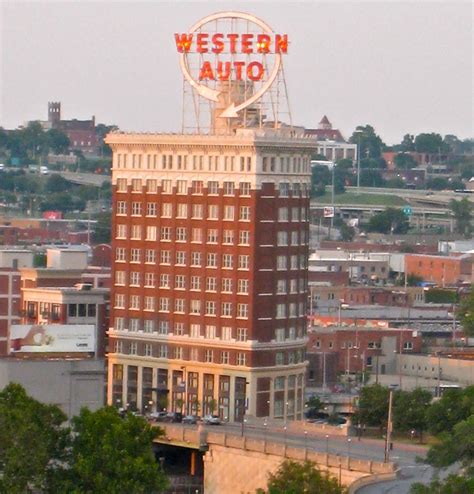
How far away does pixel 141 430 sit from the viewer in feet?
368

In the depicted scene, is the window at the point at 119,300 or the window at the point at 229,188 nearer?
the window at the point at 229,188

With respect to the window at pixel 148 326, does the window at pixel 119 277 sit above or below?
above

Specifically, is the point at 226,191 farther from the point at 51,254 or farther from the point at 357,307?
the point at 357,307

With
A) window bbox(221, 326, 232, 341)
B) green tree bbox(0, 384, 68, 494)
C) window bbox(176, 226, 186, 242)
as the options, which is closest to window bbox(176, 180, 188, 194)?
window bbox(176, 226, 186, 242)

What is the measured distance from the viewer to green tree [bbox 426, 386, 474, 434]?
120 metres

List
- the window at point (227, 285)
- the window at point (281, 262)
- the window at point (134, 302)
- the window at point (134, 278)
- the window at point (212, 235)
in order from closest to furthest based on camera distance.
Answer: the window at point (281, 262) → the window at point (227, 285) → the window at point (212, 235) → the window at point (134, 302) → the window at point (134, 278)

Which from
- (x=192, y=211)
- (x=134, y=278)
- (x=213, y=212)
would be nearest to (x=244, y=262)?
(x=213, y=212)

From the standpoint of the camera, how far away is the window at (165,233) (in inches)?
5610

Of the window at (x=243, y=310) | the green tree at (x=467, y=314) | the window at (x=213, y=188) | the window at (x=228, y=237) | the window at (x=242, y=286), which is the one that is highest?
the window at (x=213, y=188)

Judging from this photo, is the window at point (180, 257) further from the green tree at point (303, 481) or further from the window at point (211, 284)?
the green tree at point (303, 481)

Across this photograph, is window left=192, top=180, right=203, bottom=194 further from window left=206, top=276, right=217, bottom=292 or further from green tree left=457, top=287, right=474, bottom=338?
green tree left=457, top=287, right=474, bottom=338

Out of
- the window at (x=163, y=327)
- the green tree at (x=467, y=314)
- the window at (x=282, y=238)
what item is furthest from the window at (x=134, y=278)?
the green tree at (x=467, y=314)

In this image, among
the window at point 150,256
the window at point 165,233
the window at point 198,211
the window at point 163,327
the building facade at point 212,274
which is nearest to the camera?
the building facade at point 212,274

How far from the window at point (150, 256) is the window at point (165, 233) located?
0.77 m
